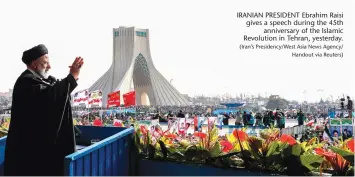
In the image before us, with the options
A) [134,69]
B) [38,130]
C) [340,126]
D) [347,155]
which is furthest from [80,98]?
[134,69]

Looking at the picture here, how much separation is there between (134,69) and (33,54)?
6616cm

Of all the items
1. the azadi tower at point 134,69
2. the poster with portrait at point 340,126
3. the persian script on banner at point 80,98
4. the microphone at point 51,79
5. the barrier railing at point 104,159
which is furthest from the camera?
the azadi tower at point 134,69

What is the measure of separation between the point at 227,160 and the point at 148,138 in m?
0.73

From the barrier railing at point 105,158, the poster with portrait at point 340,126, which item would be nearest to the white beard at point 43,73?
the barrier railing at point 105,158

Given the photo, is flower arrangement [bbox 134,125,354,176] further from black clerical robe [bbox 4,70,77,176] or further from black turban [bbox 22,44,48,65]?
black turban [bbox 22,44,48,65]

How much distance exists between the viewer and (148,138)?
3139mm

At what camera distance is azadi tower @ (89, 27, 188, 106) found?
6388cm

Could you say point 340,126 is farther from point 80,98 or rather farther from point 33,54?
point 80,98

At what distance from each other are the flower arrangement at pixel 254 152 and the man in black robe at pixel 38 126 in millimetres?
784

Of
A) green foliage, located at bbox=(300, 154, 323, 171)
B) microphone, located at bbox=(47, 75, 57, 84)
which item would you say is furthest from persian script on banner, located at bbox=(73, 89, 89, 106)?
green foliage, located at bbox=(300, 154, 323, 171)

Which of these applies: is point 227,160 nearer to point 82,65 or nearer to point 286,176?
point 286,176

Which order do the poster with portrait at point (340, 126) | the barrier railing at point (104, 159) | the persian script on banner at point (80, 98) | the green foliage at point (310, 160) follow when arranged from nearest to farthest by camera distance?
the barrier railing at point (104, 159) → the green foliage at point (310, 160) → the poster with portrait at point (340, 126) → the persian script on banner at point (80, 98)

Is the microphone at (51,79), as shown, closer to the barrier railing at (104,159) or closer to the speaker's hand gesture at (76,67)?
the speaker's hand gesture at (76,67)

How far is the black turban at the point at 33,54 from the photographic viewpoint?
8.51 ft
